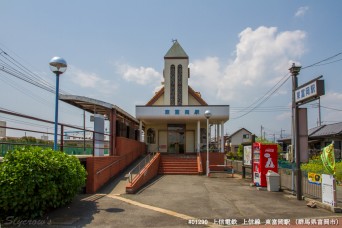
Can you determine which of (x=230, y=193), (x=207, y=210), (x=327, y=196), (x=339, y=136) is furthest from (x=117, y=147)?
(x=339, y=136)

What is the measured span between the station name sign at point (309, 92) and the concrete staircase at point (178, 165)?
10503mm

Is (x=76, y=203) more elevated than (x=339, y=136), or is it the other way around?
(x=339, y=136)

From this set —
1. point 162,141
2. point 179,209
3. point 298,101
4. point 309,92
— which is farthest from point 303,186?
point 162,141

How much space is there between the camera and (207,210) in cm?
944

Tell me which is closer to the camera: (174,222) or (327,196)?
(174,222)

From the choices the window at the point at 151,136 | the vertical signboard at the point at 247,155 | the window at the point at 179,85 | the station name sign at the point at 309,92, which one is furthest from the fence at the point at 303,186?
the window at the point at 151,136

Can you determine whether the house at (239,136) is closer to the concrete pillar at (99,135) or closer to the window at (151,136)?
the window at (151,136)

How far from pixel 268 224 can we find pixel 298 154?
481 centimetres

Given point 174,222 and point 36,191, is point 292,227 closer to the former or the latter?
point 174,222

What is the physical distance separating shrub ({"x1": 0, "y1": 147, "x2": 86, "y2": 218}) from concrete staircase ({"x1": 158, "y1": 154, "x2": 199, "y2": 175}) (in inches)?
503

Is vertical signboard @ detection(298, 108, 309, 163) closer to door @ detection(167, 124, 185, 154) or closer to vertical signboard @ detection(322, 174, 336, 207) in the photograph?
vertical signboard @ detection(322, 174, 336, 207)

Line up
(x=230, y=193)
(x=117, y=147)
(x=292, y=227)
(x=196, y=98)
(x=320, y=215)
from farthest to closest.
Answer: (x=196, y=98), (x=117, y=147), (x=230, y=193), (x=320, y=215), (x=292, y=227)

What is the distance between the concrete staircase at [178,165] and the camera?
68.0 feet

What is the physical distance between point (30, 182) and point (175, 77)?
74.6 feet
